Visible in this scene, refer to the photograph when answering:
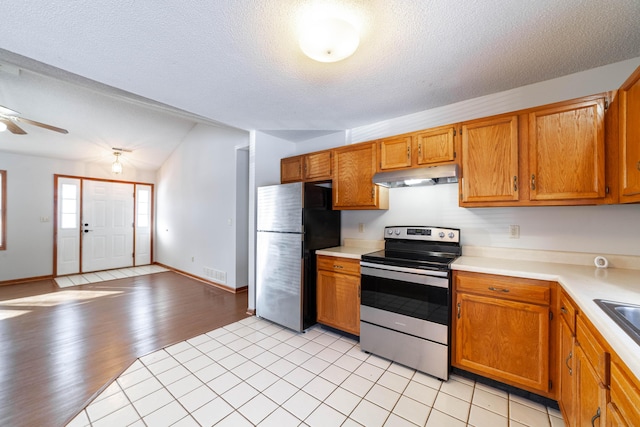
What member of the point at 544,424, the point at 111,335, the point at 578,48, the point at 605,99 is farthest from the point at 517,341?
the point at 111,335

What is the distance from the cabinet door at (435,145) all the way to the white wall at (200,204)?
2.89m

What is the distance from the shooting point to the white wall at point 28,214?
463 cm

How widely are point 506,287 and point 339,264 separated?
55.9 inches

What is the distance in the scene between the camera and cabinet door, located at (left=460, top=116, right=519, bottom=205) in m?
2.00

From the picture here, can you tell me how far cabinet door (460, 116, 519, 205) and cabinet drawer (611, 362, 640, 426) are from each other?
4.61 feet

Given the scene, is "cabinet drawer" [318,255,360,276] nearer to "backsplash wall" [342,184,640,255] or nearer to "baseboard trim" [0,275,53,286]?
"backsplash wall" [342,184,640,255]

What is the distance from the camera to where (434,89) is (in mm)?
2236

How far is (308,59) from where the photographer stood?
182 cm

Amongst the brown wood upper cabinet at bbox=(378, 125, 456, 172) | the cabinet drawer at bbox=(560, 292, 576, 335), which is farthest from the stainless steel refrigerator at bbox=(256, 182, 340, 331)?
the cabinet drawer at bbox=(560, 292, 576, 335)

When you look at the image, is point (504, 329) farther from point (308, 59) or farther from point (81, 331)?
point (81, 331)

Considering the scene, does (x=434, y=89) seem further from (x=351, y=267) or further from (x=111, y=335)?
(x=111, y=335)

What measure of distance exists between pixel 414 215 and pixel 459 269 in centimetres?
86

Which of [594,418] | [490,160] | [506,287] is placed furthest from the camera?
[490,160]

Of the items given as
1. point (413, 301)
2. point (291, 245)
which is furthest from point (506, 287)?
point (291, 245)
